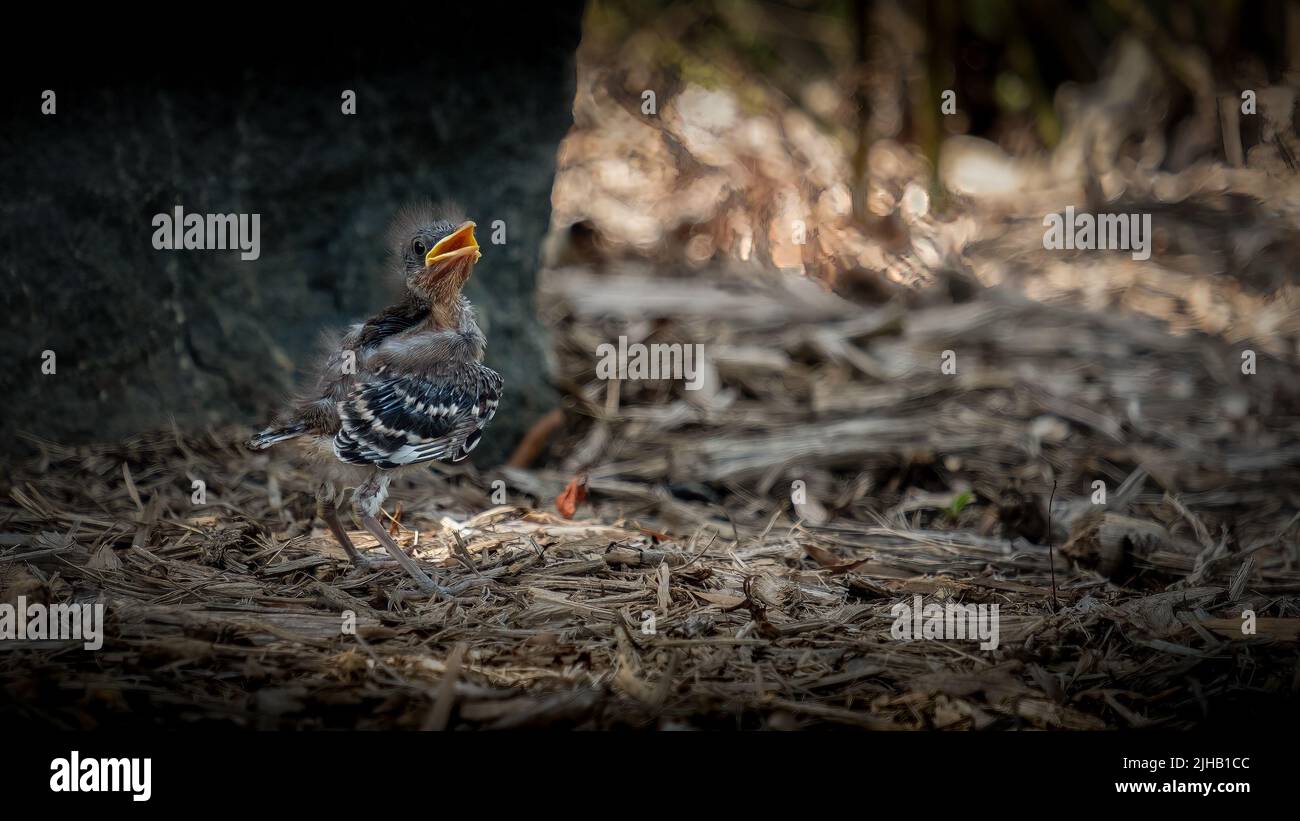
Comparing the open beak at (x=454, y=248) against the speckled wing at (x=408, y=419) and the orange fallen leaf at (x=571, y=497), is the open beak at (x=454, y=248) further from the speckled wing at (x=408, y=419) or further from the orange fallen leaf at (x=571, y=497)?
the orange fallen leaf at (x=571, y=497)

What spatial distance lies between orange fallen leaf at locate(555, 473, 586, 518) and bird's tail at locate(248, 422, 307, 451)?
42.0 inches

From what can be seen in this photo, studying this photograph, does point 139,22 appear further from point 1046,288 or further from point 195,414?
point 1046,288

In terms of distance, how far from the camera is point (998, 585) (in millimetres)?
3715

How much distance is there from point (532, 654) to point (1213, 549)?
2.49 m

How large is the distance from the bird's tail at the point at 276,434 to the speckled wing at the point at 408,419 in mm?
141

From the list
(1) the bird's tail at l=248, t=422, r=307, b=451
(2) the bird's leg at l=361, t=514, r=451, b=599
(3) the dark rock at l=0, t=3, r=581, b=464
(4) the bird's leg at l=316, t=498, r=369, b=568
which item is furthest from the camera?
(3) the dark rock at l=0, t=3, r=581, b=464

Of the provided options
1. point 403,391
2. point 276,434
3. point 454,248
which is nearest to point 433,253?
point 454,248

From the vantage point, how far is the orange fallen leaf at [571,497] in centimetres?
438

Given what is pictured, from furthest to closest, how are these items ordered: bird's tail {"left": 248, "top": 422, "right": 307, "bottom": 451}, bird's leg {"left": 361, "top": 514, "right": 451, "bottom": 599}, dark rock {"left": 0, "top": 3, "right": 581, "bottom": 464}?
dark rock {"left": 0, "top": 3, "right": 581, "bottom": 464} → bird's tail {"left": 248, "top": 422, "right": 307, "bottom": 451} → bird's leg {"left": 361, "top": 514, "right": 451, "bottom": 599}

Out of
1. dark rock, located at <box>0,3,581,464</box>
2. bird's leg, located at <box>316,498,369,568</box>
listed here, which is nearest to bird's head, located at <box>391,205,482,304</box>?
dark rock, located at <box>0,3,581,464</box>

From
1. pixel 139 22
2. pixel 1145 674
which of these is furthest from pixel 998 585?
pixel 139 22

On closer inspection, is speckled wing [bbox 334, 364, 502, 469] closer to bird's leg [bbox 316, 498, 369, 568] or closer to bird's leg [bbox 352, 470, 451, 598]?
bird's leg [bbox 352, 470, 451, 598]

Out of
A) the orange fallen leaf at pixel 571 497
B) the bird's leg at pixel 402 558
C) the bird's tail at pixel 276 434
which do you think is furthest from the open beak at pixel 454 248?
the orange fallen leaf at pixel 571 497

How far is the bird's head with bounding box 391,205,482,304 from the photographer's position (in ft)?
12.1
